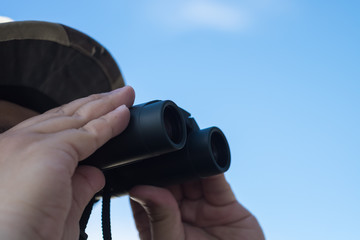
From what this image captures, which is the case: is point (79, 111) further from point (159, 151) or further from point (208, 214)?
point (208, 214)

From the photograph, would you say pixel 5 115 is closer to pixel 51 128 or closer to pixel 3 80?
pixel 3 80

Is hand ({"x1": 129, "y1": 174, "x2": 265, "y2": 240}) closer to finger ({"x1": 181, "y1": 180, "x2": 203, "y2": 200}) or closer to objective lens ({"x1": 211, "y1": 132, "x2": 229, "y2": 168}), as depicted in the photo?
finger ({"x1": 181, "y1": 180, "x2": 203, "y2": 200})

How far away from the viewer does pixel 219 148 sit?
1035mm

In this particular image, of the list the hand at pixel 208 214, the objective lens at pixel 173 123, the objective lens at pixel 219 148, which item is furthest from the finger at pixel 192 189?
the objective lens at pixel 173 123

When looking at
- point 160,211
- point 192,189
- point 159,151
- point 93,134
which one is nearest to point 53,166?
point 93,134

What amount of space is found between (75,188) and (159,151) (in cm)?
19

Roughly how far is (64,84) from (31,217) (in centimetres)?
66

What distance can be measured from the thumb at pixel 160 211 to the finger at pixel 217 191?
0.11 metres

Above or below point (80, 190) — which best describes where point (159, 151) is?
above

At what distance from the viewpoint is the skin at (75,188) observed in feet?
1.98

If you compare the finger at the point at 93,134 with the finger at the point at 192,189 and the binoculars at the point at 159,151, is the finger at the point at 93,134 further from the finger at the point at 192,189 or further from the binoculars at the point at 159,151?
the finger at the point at 192,189

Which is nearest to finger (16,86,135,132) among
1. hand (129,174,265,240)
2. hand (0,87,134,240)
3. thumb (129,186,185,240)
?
hand (0,87,134,240)

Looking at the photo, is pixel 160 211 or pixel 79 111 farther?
pixel 160 211

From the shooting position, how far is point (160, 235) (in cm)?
107
